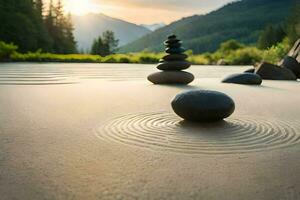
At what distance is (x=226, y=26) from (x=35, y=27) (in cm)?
5418

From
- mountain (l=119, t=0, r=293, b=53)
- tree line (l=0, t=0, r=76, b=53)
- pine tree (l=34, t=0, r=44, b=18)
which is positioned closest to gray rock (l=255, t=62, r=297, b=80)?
tree line (l=0, t=0, r=76, b=53)

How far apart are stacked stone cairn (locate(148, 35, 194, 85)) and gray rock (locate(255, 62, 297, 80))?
3081 mm

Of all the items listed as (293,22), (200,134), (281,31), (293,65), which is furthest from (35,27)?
(200,134)

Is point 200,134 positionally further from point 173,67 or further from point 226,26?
point 226,26

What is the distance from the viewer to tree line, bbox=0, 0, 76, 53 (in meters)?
27.7

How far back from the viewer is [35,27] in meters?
29.9

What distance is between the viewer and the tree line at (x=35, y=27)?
27.7m

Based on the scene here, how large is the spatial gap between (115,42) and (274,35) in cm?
1756

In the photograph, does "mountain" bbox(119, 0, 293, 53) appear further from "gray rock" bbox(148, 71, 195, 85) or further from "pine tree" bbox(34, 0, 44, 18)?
"gray rock" bbox(148, 71, 195, 85)

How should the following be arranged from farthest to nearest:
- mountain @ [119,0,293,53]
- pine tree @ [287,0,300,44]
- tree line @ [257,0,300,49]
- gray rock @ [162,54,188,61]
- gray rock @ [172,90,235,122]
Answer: mountain @ [119,0,293,53] < tree line @ [257,0,300,49] < pine tree @ [287,0,300,44] < gray rock @ [162,54,188,61] < gray rock @ [172,90,235,122]

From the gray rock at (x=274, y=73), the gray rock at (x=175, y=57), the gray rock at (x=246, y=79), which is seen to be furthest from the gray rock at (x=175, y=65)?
the gray rock at (x=274, y=73)

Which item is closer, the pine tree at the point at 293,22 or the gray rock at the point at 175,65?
the gray rock at the point at 175,65

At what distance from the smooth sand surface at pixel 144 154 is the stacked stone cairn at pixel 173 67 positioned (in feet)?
11.8

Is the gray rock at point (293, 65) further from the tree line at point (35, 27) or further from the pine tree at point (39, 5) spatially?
the pine tree at point (39, 5)
